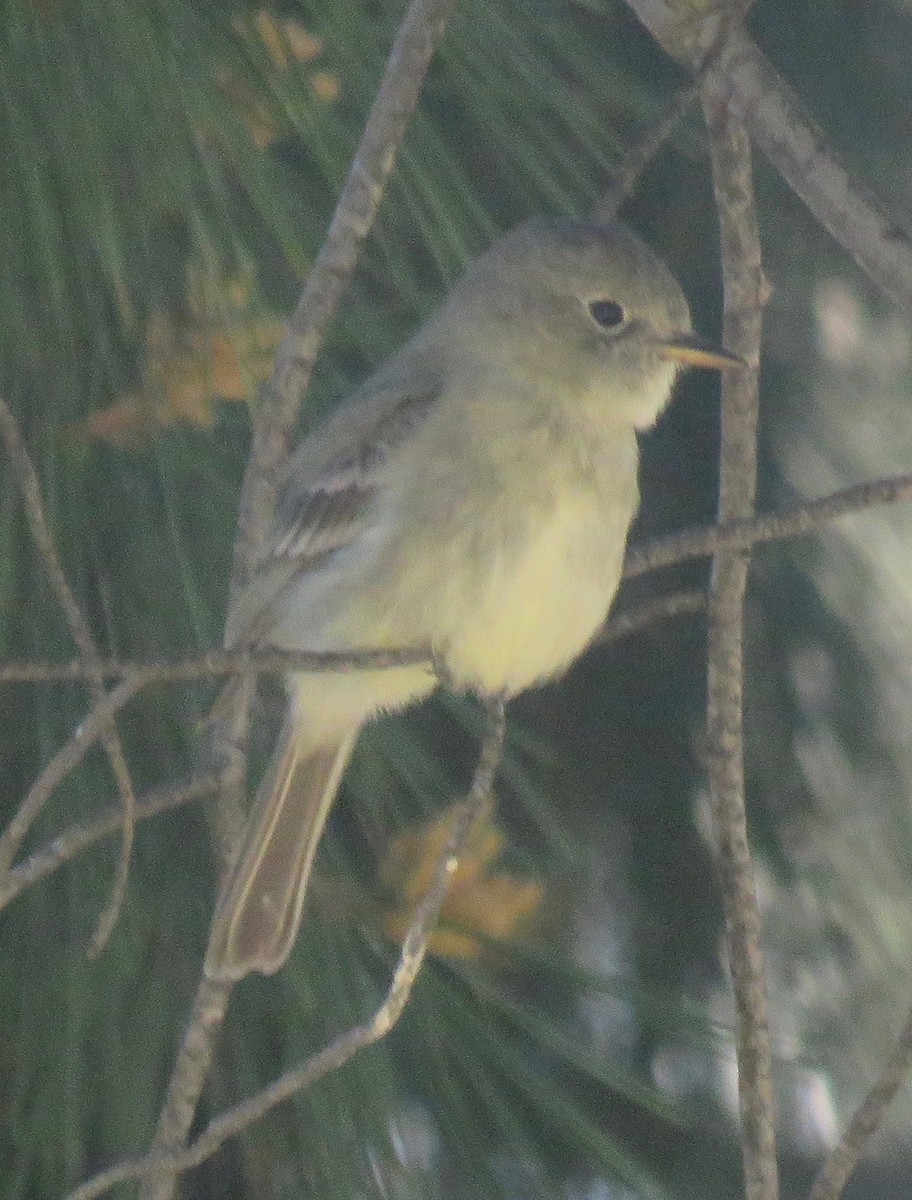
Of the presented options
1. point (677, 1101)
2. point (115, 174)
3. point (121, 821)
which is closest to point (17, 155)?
point (115, 174)

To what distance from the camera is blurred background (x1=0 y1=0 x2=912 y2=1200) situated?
1384mm

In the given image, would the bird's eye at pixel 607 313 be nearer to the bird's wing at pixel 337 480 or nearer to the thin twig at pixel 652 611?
the bird's wing at pixel 337 480

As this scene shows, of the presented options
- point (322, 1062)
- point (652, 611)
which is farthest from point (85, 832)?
point (652, 611)

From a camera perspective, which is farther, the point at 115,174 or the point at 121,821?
the point at 115,174

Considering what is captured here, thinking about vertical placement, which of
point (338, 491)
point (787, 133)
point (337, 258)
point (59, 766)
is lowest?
point (338, 491)

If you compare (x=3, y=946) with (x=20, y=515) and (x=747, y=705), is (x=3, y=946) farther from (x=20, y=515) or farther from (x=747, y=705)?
(x=747, y=705)

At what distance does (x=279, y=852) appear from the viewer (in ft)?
5.12

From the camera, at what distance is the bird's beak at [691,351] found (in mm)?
1525

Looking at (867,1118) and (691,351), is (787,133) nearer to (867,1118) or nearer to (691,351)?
(691,351)

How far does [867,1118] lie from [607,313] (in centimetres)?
83

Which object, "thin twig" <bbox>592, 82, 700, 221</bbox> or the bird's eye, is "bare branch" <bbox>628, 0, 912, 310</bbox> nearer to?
"thin twig" <bbox>592, 82, 700, 221</bbox>

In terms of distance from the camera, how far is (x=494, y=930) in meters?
1.59

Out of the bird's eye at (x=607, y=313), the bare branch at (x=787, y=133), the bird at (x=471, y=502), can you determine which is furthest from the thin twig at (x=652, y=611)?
the bird's eye at (x=607, y=313)

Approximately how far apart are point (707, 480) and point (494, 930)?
0.53 meters
